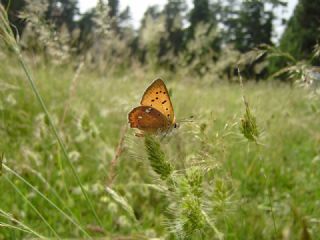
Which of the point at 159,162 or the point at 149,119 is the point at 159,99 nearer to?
the point at 149,119

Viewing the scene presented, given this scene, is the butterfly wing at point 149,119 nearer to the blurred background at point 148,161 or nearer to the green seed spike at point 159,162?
the blurred background at point 148,161

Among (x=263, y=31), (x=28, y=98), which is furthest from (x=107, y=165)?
(x=263, y=31)

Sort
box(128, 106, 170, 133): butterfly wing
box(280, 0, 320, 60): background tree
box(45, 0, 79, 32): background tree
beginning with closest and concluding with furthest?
box(128, 106, 170, 133): butterfly wing < box(45, 0, 79, 32): background tree < box(280, 0, 320, 60): background tree

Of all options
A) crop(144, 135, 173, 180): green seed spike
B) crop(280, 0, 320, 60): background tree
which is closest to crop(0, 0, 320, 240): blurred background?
crop(144, 135, 173, 180): green seed spike

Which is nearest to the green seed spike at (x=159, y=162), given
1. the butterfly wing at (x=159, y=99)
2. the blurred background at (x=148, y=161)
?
the blurred background at (x=148, y=161)

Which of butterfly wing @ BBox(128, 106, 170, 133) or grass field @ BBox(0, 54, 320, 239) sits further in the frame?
butterfly wing @ BBox(128, 106, 170, 133)

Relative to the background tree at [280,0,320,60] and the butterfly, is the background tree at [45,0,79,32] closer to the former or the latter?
the butterfly
